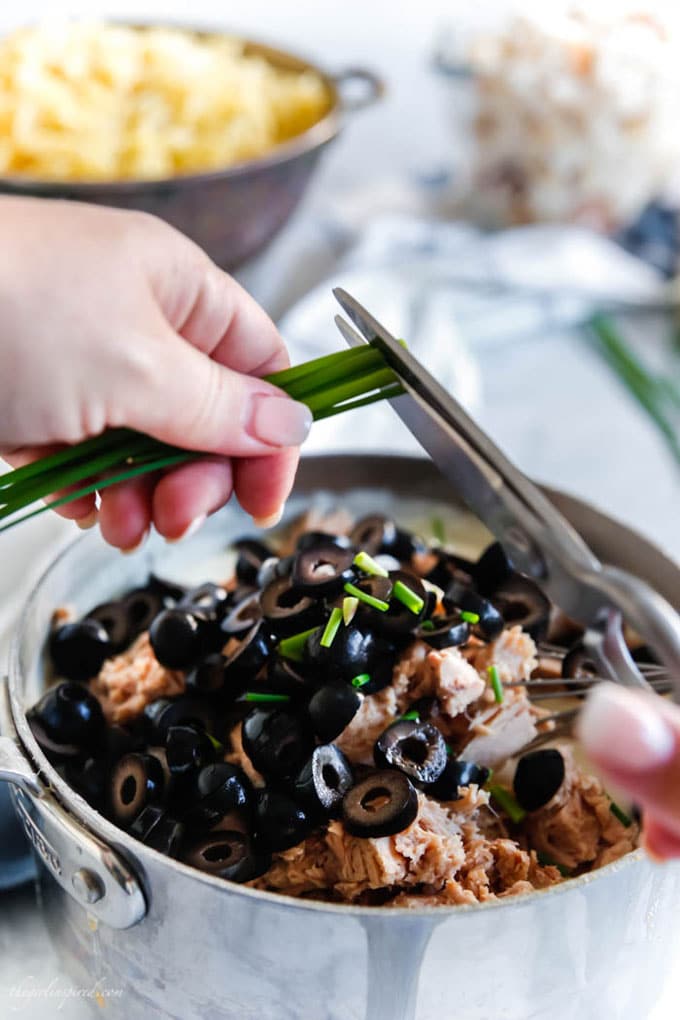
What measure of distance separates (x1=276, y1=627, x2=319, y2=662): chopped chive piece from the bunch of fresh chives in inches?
6.8

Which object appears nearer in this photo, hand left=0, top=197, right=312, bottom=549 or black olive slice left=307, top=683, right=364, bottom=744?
hand left=0, top=197, right=312, bottom=549

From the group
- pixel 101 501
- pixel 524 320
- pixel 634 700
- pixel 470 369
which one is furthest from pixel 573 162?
pixel 634 700

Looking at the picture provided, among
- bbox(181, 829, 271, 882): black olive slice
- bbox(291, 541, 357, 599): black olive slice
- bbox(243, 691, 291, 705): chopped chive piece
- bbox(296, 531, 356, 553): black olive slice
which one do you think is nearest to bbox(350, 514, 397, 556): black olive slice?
bbox(296, 531, 356, 553): black olive slice

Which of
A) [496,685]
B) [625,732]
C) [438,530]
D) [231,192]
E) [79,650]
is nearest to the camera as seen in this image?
[625,732]

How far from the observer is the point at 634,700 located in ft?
1.73

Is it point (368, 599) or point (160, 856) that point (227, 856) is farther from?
point (368, 599)

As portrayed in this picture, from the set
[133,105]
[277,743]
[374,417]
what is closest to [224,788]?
[277,743]

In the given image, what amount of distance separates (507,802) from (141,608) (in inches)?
15.6

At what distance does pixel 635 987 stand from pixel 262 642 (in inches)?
14.9

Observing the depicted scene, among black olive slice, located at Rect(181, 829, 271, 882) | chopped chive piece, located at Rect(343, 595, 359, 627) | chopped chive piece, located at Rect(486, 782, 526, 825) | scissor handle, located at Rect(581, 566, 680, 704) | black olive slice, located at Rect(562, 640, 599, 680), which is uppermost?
scissor handle, located at Rect(581, 566, 680, 704)

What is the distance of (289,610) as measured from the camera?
87cm

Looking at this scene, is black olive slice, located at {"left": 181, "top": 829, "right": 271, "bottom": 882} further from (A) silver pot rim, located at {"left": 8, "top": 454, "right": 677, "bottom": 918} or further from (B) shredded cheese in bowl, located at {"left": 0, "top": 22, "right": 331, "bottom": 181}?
(B) shredded cheese in bowl, located at {"left": 0, "top": 22, "right": 331, "bottom": 181}

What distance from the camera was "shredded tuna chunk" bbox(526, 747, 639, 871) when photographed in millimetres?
820

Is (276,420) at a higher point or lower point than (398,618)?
higher
